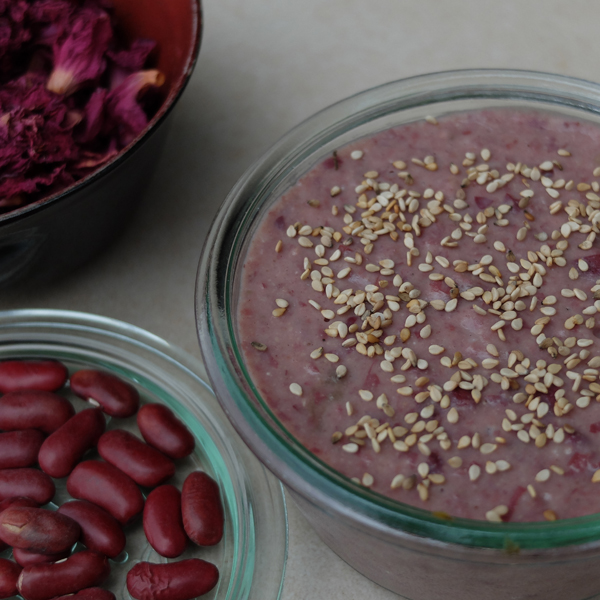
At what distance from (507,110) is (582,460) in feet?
2.37

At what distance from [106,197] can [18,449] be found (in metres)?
0.50

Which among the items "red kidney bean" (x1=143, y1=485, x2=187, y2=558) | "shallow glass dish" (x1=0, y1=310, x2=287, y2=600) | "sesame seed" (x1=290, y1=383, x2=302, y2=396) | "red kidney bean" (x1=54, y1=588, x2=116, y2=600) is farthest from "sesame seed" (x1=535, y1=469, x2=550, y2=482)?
"red kidney bean" (x1=54, y1=588, x2=116, y2=600)

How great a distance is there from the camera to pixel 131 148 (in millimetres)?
1316

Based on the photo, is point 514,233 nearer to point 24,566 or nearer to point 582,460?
point 582,460

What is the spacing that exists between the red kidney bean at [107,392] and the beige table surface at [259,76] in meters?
0.17

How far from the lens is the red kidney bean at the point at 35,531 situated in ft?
3.93

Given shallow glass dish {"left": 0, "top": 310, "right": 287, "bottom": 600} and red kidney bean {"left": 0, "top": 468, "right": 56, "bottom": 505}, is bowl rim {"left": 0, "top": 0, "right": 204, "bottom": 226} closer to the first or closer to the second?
shallow glass dish {"left": 0, "top": 310, "right": 287, "bottom": 600}

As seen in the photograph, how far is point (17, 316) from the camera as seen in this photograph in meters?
1.52

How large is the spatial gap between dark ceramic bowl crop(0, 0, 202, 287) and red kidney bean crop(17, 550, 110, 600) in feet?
1.85

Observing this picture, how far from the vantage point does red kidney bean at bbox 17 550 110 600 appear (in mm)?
1177

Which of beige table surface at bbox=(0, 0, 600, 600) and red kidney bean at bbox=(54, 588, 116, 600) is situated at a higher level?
beige table surface at bbox=(0, 0, 600, 600)

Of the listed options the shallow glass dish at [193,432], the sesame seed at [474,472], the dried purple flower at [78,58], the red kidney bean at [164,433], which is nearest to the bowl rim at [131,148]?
the dried purple flower at [78,58]

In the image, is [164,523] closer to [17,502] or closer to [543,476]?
[17,502]

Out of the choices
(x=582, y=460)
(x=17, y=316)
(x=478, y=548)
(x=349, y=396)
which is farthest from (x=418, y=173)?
(x=17, y=316)
